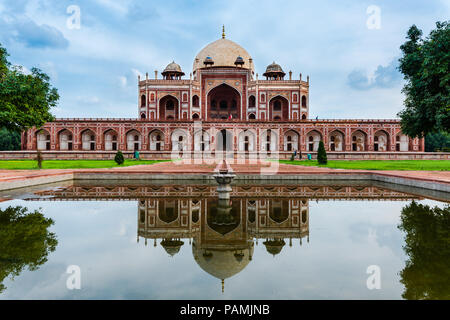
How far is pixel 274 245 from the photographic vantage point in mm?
3977

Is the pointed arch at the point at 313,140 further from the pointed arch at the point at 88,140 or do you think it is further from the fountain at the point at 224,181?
the fountain at the point at 224,181

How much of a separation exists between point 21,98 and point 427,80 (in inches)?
692

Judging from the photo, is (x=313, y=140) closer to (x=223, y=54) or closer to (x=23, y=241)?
(x=223, y=54)

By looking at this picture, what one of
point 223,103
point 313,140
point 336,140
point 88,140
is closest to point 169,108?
point 223,103

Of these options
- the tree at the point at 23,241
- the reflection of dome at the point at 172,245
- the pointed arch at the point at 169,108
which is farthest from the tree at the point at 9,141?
the reflection of dome at the point at 172,245

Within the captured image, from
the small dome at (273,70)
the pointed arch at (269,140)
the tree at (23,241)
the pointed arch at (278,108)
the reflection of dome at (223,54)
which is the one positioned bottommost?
the tree at (23,241)

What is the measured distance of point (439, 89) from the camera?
12977mm

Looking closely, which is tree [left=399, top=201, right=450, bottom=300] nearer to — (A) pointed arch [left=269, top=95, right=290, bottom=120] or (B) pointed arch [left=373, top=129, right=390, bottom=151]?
(B) pointed arch [left=373, top=129, right=390, bottom=151]

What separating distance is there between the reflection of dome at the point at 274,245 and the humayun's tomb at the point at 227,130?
884 inches

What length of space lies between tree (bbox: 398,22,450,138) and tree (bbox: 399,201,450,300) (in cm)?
820

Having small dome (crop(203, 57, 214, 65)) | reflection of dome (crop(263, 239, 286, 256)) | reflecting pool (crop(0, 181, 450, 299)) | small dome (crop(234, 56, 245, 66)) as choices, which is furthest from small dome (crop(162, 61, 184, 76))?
reflection of dome (crop(263, 239, 286, 256))

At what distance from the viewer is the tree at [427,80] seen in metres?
12.0

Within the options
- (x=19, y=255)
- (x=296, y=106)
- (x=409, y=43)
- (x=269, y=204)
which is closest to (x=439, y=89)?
(x=409, y=43)
